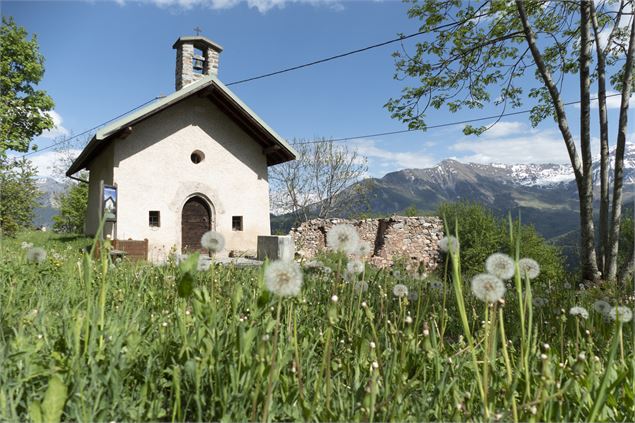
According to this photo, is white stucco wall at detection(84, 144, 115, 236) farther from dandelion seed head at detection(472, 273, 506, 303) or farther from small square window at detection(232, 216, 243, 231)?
dandelion seed head at detection(472, 273, 506, 303)

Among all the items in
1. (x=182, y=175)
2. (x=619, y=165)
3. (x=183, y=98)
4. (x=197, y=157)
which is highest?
(x=183, y=98)

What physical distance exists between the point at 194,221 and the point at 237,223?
1677 millimetres

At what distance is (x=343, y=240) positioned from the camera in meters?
1.80

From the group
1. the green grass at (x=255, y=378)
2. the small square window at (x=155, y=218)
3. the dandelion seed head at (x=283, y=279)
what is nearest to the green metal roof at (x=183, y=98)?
the small square window at (x=155, y=218)

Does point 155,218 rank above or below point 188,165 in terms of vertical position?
below

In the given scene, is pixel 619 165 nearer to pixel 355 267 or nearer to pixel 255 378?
pixel 355 267

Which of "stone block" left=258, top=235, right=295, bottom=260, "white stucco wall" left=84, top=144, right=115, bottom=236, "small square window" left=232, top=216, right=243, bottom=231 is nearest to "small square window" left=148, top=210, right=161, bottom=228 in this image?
"white stucco wall" left=84, top=144, right=115, bottom=236

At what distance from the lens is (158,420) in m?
1.64

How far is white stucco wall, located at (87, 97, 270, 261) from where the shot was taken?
13938 mm

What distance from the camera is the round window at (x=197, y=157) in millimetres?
15584

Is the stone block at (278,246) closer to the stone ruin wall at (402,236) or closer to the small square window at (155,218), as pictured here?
the small square window at (155,218)

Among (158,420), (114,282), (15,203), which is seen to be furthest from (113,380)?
(15,203)

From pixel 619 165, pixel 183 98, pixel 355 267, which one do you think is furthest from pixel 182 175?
pixel 355 267

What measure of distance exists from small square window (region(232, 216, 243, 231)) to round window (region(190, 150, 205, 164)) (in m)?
2.57
